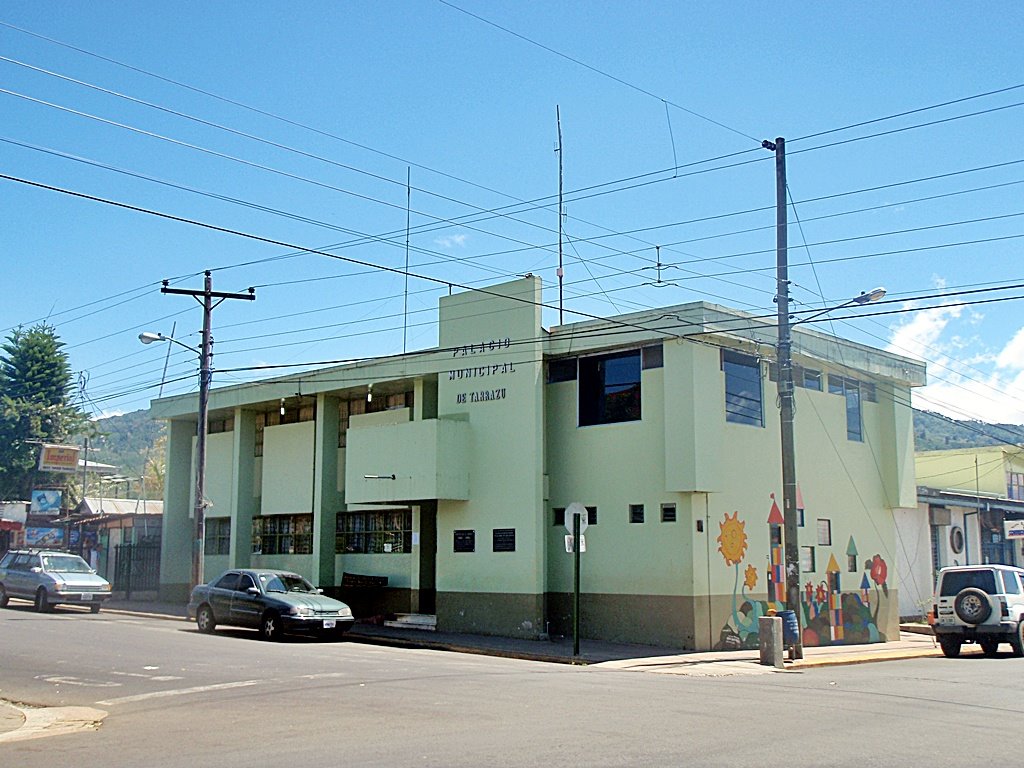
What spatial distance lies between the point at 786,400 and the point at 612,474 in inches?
212

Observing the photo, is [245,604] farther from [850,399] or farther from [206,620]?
[850,399]

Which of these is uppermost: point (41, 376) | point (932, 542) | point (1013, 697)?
point (41, 376)

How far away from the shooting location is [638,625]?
80.2 feet

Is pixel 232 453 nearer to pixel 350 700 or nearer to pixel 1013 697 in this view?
pixel 350 700

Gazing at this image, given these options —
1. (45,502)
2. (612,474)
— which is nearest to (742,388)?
(612,474)

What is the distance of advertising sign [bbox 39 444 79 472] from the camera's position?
51562 mm

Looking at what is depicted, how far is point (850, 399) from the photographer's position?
30438 millimetres

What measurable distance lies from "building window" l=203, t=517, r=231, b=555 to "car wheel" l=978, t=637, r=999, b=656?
960 inches

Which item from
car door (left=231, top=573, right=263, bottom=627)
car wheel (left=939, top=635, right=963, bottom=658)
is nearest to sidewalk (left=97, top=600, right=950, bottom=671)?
car wheel (left=939, top=635, right=963, bottom=658)

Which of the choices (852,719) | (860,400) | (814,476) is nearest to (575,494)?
(814,476)

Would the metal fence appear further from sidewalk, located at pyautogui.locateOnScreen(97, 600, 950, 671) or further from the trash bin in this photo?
the trash bin

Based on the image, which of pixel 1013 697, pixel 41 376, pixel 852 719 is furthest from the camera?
pixel 41 376

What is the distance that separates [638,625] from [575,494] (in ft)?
11.9

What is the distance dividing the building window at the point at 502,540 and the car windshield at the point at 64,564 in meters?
13.6
